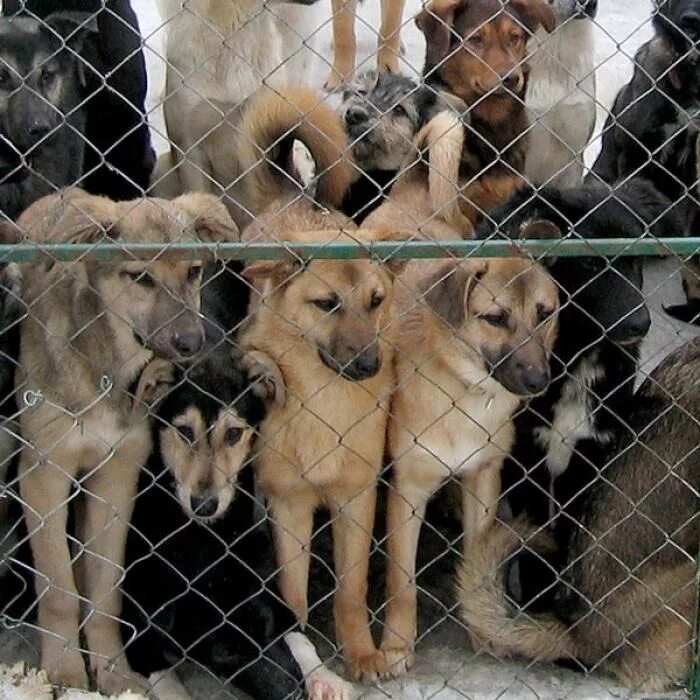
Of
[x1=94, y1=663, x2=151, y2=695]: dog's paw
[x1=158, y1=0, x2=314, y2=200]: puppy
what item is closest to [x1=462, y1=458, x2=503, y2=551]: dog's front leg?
[x1=94, y1=663, x2=151, y2=695]: dog's paw

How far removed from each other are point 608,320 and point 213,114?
6.56 feet

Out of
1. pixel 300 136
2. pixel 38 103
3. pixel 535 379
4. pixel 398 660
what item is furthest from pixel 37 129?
pixel 398 660

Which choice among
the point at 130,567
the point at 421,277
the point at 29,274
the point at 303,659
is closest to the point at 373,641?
the point at 303,659

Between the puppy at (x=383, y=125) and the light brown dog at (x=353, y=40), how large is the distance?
4.24 ft

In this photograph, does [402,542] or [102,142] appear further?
[102,142]

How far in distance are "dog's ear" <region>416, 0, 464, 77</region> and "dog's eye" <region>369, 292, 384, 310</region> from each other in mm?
1309

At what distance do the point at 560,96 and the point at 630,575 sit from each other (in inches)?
92.8

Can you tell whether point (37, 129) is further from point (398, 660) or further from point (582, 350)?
point (398, 660)

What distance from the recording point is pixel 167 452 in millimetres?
3658

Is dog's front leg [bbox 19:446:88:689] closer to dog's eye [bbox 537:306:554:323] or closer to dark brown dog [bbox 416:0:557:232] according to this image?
dog's eye [bbox 537:306:554:323]

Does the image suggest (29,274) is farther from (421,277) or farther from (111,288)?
(421,277)

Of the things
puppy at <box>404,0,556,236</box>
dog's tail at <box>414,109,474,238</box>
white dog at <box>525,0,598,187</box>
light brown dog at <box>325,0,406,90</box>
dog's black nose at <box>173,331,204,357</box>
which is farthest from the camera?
light brown dog at <box>325,0,406,90</box>

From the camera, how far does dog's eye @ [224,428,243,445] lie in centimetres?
360

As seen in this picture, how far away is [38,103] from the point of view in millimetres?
4156
